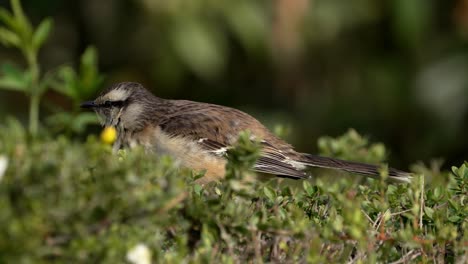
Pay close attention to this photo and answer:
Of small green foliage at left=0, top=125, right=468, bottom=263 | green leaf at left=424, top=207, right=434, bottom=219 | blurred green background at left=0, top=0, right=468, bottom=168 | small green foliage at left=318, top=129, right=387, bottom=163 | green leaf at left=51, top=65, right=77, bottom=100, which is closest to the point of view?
small green foliage at left=0, top=125, right=468, bottom=263

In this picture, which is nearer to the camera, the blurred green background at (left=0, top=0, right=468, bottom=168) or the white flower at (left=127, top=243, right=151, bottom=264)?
the white flower at (left=127, top=243, right=151, bottom=264)

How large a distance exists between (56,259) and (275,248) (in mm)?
1000

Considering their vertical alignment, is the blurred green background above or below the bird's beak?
above

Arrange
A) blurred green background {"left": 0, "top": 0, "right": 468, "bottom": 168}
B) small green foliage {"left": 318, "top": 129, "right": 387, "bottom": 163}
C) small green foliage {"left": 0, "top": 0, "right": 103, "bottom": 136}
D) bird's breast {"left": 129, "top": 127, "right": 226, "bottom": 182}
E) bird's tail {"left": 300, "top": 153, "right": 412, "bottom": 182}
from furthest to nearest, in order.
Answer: blurred green background {"left": 0, "top": 0, "right": 468, "bottom": 168}
small green foliage {"left": 318, "top": 129, "right": 387, "bottom": 163}
bird's breast {"left": 129, "top": 127, "right": 226, "bottom": 182}
bird's tail {"left": 300, "top": 153, "right": 412, "bottom": 182}
small green foliage {"left": 0, "top": 0, "right": 103, "bottom": 136}

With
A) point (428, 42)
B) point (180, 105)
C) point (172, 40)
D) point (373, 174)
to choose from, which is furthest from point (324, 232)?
point (428, 42)

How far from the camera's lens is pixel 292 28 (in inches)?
454

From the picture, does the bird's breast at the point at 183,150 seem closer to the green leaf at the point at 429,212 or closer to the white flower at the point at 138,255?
the green leaf at the point at 429,212

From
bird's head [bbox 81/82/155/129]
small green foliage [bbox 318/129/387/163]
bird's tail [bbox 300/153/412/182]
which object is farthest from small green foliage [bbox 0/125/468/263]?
bird's head [bbox 81/82/155/129]

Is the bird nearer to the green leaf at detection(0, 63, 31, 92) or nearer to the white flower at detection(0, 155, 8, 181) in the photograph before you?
the green leaf at detection(0, 63, 31, 92)

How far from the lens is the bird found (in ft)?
22.0

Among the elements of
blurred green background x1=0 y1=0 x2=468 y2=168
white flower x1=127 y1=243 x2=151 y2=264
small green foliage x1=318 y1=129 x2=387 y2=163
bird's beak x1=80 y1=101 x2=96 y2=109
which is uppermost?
blurred green background x1=0 y1=0 x2=468 y2=168

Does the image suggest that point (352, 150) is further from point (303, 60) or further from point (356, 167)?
point (303, 60)

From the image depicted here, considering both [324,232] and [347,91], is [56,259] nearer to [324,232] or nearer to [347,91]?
[324,232]

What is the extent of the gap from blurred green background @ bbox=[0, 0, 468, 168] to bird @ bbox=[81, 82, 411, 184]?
3477 mm
